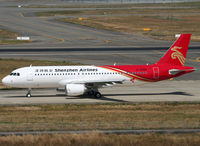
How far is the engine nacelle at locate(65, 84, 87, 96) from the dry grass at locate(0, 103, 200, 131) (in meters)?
3.54

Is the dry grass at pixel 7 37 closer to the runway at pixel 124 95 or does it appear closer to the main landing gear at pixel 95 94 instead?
the runway at pixel 124 95

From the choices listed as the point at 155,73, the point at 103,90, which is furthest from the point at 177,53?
the point at 103,90

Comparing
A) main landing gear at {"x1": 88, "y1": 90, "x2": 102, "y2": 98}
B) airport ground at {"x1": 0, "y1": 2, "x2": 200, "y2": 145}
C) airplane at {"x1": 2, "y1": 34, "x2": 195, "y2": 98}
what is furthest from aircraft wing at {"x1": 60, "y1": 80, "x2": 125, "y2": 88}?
airport ground at {"x1": 0, "y1": 2, "x2": 200, "y2": 145}

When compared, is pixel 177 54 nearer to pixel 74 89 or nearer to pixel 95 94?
pixel 95 94

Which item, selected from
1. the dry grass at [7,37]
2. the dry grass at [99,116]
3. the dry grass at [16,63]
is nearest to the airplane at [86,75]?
the dry grass at [99,116]

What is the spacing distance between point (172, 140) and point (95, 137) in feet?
18.8

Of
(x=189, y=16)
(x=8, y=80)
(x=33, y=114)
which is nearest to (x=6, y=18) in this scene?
(x=189, y=16)

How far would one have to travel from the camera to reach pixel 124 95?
2079 inches

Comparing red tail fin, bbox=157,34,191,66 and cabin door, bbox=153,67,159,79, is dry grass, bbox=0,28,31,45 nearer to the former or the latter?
red tail fin, bbox=157,34,191,66

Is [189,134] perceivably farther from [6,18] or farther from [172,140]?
[6,18]

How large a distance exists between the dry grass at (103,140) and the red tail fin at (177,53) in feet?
76.4

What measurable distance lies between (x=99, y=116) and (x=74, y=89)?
33.6ft

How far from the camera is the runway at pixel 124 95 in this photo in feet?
160

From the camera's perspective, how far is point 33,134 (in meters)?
31.0
